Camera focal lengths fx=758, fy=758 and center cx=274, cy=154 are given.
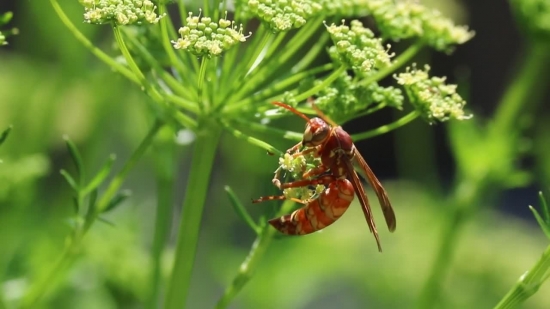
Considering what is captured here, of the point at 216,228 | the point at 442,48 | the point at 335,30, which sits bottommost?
the point at 216,228

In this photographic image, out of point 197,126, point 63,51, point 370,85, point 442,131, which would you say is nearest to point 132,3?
point 197,126

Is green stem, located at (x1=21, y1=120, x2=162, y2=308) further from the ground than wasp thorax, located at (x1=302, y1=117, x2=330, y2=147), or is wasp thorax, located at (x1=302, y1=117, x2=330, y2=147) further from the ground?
wasp thorax, located at (x1=302, y1=117, x2=330, y2=147)

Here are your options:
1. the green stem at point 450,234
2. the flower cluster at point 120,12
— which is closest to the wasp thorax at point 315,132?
the flower cluster at point 120,12

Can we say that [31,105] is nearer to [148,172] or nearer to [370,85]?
[148,172]

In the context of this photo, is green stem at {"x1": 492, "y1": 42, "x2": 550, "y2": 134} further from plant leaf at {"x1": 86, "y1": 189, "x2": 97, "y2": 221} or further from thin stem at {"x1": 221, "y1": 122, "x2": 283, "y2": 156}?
plant leaf at {"x1": 86, "y1": 189, "x2": 97, "y2": 221}

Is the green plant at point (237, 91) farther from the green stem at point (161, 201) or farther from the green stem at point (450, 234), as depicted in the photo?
the green stem at point (450, 234)

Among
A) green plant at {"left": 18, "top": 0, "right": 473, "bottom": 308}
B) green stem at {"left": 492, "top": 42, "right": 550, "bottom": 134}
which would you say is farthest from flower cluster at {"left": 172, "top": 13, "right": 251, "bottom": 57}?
green stem at {"left": 492, "top": 42, "right": 550, "bottom": 134}

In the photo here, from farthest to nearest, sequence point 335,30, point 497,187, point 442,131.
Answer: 1. point 442,131
2. point 497,187
3. point 335,30
